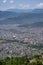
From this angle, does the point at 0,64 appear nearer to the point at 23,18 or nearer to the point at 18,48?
the point at 18,48

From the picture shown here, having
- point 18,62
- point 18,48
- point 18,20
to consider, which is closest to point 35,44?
point 18,48

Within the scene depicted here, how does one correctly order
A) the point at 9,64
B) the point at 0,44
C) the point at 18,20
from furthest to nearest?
the point at 18,20
the point at 0,44
the point at 9,64

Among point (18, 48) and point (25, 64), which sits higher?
point (25, 64)

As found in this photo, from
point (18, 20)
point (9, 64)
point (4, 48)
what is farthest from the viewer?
point (18, 20)

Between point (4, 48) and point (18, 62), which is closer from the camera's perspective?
point (18, 62)

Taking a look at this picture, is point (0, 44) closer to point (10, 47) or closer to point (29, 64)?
point (10, 47)

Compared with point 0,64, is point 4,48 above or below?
below

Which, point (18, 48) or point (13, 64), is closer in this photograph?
point (13, 64)

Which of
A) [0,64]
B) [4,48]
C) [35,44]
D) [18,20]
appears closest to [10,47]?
[4,48]

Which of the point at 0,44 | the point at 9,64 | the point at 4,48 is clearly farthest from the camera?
the point at 0,44
